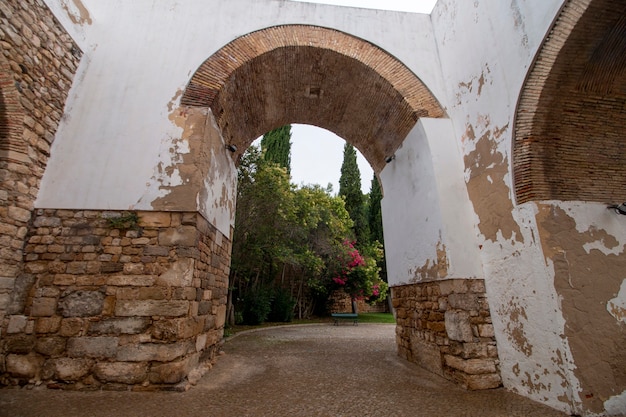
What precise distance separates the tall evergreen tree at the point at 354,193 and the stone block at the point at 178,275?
47.9ft

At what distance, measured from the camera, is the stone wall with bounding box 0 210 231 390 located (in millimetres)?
3086

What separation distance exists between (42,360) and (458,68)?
6528mm

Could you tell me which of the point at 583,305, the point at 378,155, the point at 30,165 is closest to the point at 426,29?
the point at 378,155

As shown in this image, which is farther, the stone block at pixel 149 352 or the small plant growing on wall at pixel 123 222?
the small plant growing on wall at pixel 123 222

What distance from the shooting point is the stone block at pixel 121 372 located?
3.08 meters

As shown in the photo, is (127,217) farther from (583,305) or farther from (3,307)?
(583,305)

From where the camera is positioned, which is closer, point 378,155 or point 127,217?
point 127,217

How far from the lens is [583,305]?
288 centimetres

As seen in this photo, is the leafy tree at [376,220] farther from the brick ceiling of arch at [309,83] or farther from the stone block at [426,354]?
the stone block at [426,354]

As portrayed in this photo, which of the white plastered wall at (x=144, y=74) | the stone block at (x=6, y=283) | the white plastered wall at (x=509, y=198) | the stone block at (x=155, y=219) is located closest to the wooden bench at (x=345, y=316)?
the white plastered wall at (x=144, y=74)

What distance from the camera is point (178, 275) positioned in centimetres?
336

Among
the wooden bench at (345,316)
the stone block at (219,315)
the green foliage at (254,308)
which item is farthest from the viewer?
the wooden bench at (345,316)

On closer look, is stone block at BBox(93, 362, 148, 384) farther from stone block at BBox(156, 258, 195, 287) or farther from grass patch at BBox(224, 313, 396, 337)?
grass patch at BBox(224, 313, 396, 337)

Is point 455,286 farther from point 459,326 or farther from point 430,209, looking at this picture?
point 430,209
